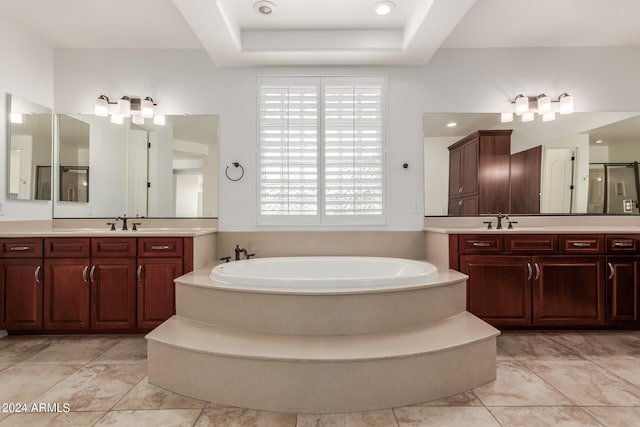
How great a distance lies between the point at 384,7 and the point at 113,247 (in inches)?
115

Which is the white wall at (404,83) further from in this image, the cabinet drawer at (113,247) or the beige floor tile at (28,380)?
the beige floor tile at (28,380)

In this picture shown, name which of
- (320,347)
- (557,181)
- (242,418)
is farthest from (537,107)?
(242,418)

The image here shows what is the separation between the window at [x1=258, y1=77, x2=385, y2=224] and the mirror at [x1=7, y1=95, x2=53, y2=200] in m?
2.05

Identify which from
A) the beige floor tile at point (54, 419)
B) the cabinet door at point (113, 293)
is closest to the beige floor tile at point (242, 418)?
the beige floor tile at point (54, 419)

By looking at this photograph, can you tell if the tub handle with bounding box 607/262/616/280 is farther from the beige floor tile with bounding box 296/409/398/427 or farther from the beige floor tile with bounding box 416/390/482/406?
the beige floor tile with bounding box 296/409/398/427

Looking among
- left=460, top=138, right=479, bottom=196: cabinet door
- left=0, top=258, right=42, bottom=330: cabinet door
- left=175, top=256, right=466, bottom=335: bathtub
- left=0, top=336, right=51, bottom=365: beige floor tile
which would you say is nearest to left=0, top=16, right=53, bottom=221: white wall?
left=0, top=258, right=42, bottom=330: cabinet door

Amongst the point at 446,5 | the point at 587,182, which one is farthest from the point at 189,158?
the point at 587,182

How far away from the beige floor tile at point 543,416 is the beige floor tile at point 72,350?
265 centimetres

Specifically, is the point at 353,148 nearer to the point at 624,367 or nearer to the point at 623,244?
the point at 623,244

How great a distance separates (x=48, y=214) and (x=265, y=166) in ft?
7.13

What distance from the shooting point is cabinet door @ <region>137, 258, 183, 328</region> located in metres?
2.76

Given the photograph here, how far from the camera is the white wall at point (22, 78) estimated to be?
2842 millimetres

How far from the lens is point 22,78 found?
119 inches

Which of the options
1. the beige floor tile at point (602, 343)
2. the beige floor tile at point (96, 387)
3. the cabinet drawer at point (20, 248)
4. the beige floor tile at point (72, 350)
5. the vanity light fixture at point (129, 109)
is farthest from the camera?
the vanity light fixture at point (129, 109)
